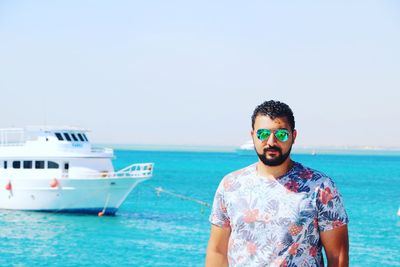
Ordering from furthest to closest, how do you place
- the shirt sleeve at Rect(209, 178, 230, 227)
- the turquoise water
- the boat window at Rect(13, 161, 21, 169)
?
1. the boat window at Rect(13, 161, 21, 169)
2. the turquoise water
3. the shirt sleeve at Rect(209, 178, 230, 227)

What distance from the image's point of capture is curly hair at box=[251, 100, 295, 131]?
3740mm

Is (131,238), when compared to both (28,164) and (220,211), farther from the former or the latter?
(220,211)

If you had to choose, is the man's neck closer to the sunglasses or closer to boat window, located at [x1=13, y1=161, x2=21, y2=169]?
the sunglasses

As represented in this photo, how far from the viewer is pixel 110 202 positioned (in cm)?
3281

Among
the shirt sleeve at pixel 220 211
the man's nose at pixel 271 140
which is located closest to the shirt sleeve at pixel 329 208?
the man's nose at pixel 271 140

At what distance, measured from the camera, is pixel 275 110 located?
3.74 meters

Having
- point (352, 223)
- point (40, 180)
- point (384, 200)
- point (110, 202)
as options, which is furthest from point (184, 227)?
point (384, 200)

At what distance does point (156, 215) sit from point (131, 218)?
7.93 feet

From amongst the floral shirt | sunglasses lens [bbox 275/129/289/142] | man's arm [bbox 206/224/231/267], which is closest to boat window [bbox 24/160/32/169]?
man's arm [bbox 206/224/231/267]

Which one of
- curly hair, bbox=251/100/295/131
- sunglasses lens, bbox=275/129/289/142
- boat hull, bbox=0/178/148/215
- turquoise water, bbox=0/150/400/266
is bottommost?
turquoise water, bbox=0/150/400/266

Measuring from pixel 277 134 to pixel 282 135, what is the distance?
1.1 inches

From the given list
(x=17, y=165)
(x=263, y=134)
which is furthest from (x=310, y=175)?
(x=17, y=165)

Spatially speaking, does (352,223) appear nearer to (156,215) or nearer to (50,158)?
(156,215)

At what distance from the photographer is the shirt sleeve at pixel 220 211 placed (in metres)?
3.81
